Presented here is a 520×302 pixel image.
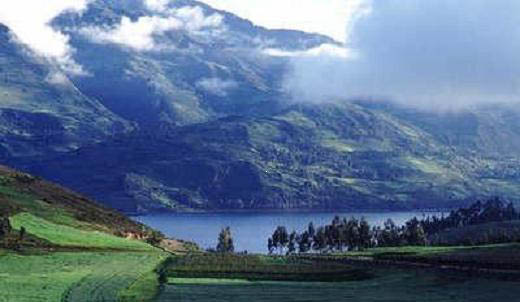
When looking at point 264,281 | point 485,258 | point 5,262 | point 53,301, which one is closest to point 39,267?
point 5,262

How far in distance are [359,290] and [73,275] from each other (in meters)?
44.6

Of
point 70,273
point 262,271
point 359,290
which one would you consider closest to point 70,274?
point 70,273

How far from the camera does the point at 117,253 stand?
19812cm

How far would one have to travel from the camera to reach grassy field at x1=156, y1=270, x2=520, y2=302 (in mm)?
124500

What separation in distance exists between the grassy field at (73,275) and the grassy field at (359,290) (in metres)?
7.55

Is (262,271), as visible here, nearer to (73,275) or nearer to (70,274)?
(70,274)

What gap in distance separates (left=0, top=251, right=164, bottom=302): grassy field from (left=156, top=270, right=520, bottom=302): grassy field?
7.55m

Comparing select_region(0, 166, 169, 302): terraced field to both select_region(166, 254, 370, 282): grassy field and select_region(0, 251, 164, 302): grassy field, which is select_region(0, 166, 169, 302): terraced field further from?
select_region(166, 254, 370, 282): grassy field

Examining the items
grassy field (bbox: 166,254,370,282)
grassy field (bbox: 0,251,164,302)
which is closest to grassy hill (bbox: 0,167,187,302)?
grassy field (bbox: 0,251,164,302)

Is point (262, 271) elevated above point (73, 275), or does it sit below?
above

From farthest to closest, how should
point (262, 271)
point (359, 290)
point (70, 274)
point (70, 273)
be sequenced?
point (262, 271), point (70, 273), point (70, 274), point (359, 290)

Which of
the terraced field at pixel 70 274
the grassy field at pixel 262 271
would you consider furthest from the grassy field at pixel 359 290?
the grassy field at pixel 262 271

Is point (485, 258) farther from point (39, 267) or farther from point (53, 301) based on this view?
point (53, 301)

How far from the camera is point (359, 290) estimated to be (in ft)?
458
